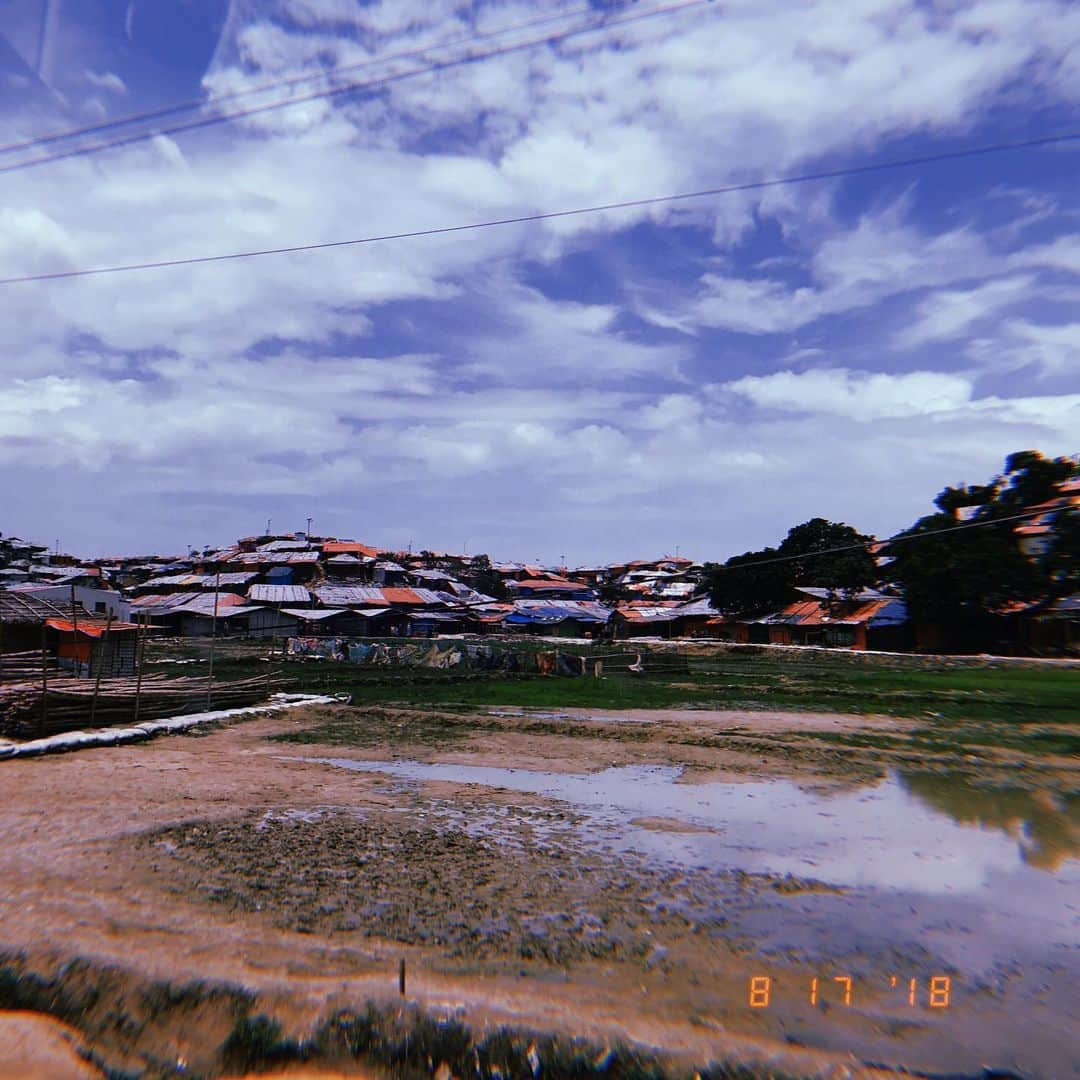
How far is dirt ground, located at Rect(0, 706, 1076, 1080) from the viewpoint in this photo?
5.40 m

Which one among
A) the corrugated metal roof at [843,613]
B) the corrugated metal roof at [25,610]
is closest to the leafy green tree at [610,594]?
the corrugated metal roof at [843,613]

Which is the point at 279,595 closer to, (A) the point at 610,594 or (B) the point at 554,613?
(B) the point at 554,613

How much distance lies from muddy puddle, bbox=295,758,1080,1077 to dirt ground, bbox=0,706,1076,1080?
246 mm

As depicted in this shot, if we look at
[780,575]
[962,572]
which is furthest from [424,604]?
[962,572]

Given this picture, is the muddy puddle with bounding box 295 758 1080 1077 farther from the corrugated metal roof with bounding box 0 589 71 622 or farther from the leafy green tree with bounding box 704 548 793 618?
the leafy green tree with bounding box 704 548 793 618

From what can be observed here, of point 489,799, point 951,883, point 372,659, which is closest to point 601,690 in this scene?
point 372,659

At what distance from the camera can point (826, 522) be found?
6525cm

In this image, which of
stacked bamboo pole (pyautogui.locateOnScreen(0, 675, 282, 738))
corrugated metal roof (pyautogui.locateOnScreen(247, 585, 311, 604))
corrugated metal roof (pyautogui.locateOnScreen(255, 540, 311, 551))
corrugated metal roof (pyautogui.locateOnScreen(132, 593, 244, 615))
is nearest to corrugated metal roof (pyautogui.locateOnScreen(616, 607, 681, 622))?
corrugated metal roof (pyautogui.locateOnScreen(247, 585, 311, 604))

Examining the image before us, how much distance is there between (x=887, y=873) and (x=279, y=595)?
2536 inches

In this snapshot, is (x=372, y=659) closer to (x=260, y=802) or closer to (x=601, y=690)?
(x=601, y=690)

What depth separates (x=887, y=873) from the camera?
31.9ft

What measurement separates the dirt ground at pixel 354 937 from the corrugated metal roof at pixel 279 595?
55.6 metres

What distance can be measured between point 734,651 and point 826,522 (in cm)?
1440

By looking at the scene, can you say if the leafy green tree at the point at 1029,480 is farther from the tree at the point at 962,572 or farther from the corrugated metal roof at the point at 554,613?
the corrugated metal roof at the point at 554,613
